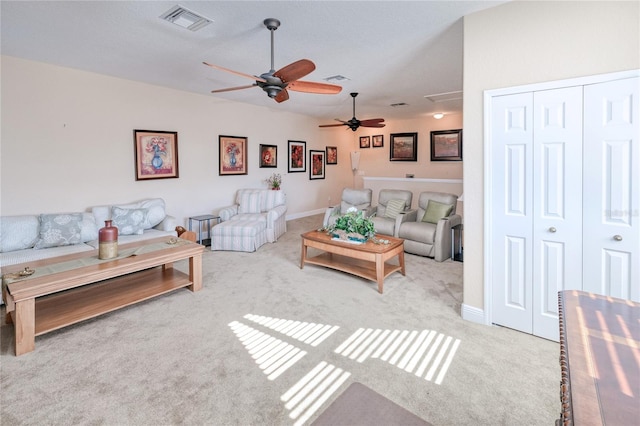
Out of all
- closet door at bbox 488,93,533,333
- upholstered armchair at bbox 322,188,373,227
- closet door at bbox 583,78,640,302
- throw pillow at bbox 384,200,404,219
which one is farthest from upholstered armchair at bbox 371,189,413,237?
closet door at bbox 583,78,640,302

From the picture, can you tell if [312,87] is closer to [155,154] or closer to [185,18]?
[185,18]

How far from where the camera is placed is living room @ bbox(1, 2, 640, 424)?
2.22m

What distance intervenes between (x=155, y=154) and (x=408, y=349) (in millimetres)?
4813

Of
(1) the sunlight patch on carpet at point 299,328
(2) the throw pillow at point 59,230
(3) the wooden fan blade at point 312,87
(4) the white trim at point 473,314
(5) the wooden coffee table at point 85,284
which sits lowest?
(1) the sunlight patch on carpet at point 299,328

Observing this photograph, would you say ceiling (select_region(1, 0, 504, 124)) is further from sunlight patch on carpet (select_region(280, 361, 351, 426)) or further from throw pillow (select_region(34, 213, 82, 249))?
sunlight patch on carpet (select_region(280, 361, 351, 426))

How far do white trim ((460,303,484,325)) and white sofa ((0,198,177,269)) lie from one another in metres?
3.90

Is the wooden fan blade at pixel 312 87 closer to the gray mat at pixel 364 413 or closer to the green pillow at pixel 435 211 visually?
the green pillow at pixel 435 211

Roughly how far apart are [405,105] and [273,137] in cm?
302

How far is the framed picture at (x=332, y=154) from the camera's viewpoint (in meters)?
9.14

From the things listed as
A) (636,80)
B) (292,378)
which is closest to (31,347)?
(292,378)

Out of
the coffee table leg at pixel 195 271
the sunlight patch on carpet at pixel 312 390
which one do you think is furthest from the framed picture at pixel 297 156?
the sunlight patch on carpet at pixel 312 390

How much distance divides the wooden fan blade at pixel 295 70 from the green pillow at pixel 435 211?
323cm

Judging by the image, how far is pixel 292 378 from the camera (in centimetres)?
213

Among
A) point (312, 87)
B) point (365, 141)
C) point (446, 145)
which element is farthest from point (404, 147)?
point (312, 87)
